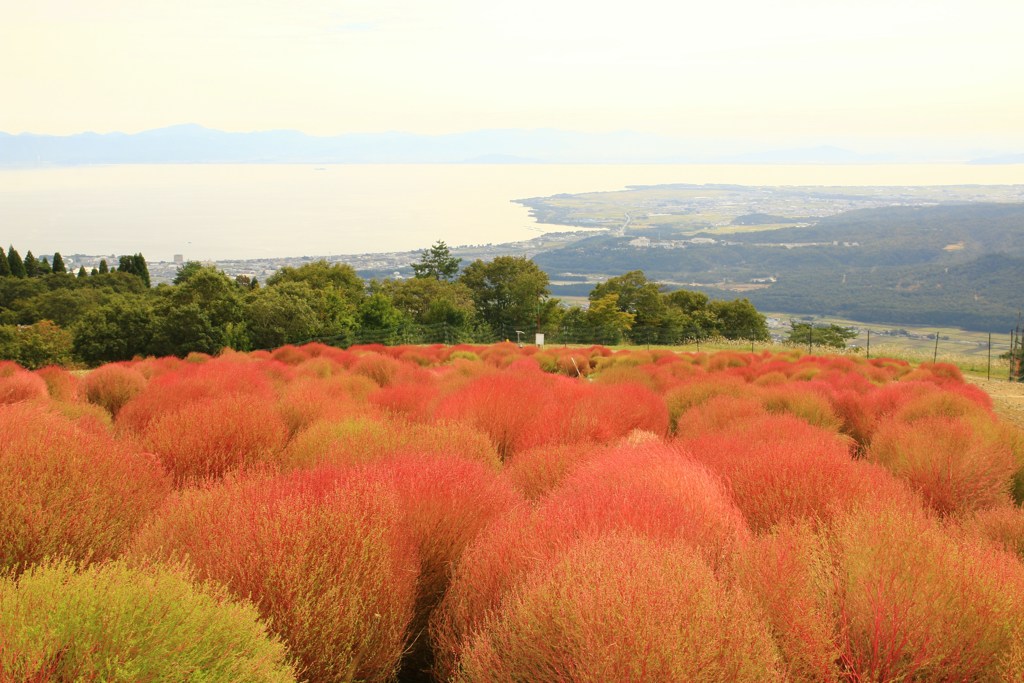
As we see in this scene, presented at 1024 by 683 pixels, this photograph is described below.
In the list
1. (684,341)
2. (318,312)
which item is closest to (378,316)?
(318,312)

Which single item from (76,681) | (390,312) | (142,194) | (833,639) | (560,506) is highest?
(142,194)

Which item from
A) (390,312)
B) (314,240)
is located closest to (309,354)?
(390,312)

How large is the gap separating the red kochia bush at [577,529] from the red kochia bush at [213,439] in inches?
89.7

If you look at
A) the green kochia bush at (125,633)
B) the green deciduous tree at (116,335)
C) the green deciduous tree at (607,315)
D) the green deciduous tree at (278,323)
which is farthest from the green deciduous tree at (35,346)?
the green kochia bush at (125,633)

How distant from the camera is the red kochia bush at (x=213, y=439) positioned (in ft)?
16.6

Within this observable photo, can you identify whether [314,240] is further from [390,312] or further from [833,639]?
[833,639]

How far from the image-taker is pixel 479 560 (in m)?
3.26

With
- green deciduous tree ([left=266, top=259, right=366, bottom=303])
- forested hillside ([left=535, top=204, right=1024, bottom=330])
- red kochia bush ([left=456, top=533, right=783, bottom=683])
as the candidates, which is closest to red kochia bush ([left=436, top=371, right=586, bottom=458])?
red kochia bush ([left=456, top=533, right=783, bottom=683])

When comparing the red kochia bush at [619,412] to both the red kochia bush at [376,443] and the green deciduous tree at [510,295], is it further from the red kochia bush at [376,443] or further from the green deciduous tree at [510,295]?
the green deciduous tree at [510,295]

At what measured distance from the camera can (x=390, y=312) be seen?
4462cm

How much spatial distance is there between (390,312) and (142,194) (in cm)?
17911

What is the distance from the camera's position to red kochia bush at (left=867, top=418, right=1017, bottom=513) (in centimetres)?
584

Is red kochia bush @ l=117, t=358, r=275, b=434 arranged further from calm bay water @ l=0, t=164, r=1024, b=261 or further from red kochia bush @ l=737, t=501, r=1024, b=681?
calm bay water @ l=0, t=164, r=1024, b=261

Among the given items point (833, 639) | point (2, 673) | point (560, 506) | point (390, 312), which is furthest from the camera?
point (390, 312)
